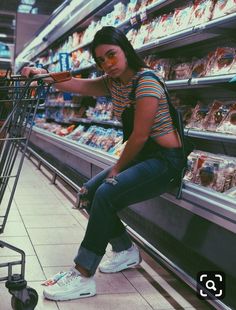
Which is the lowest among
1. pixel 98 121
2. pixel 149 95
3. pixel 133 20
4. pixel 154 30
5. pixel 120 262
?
pixel 120 262

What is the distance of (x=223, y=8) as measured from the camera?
118 inches

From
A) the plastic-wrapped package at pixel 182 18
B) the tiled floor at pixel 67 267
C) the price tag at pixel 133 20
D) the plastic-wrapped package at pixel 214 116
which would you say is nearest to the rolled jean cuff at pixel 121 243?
the tiled floor at pixel 67 267

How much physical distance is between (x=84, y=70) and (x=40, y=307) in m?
4.13

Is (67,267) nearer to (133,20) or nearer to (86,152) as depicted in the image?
(86,152)

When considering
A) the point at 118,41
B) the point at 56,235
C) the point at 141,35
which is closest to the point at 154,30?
the point at 141,35

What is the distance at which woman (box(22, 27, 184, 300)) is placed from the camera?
2.47 m

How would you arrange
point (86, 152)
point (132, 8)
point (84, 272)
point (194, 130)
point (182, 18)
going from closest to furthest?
point (84, 272) < point (194, 130) < point (182, 18) < point (132, 8) < point (86, 152)

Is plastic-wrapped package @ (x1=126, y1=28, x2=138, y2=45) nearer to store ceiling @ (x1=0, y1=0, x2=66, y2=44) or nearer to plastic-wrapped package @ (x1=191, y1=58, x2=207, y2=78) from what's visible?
plastic-wrapped package @ (x1=191, y1=58, x2=207, y2=78)

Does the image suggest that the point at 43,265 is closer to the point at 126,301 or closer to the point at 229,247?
the point at 126,301

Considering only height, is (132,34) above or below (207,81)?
above

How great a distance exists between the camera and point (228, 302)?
2.49 meters

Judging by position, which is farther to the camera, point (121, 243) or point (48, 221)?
point (48, 221)

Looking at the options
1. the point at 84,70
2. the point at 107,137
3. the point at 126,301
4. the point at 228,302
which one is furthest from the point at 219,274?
the point at 84,70

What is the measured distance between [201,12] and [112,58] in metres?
1.04
